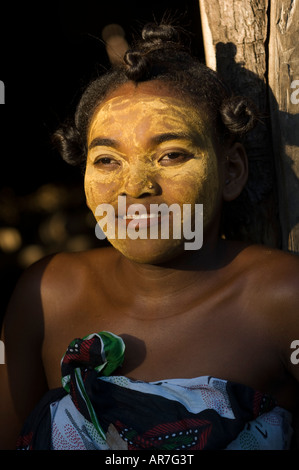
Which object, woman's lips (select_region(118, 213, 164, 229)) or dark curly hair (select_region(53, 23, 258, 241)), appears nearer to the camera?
woman's lips (select_region(118, 213, 164, 229))

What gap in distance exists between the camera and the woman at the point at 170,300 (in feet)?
5.68

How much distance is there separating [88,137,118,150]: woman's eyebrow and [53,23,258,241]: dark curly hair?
0.15m

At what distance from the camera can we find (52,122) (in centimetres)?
441

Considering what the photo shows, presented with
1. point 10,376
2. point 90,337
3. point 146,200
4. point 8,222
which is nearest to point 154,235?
point 146,200

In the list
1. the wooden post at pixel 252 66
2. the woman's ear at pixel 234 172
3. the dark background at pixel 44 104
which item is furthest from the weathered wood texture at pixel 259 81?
the dark background at pixel 44 104

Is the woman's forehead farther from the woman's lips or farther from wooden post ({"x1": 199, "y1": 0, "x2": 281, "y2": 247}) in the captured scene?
wooden post ({"x1": 199, "y1": 0, "x2": 281, "y2": 247})

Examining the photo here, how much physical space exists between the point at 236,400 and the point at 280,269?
1.33ft

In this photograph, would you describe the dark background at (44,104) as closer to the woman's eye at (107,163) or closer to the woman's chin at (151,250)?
the woman's eye at (107,163)

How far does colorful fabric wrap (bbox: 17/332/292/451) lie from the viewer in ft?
5.46

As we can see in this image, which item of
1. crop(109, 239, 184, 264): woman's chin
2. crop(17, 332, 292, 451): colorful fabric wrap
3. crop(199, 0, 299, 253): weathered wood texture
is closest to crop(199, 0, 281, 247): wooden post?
crop(199, 0, 299, 253): weathered wood texture

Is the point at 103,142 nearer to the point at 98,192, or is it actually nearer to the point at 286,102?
the point at 98,192

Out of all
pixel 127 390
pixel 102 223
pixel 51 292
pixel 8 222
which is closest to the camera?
pixel 127 390

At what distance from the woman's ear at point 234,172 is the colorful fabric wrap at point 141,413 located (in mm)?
597
